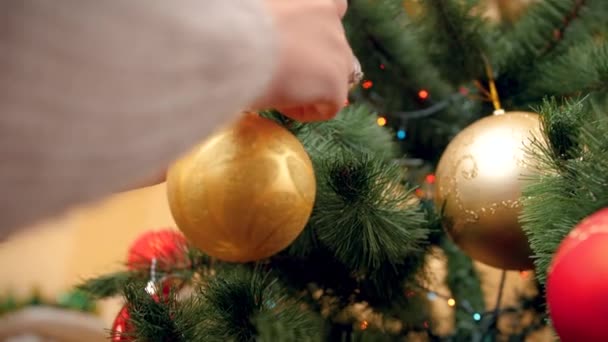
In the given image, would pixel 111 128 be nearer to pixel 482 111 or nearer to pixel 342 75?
pixel 342 75

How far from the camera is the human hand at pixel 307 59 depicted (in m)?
0.23

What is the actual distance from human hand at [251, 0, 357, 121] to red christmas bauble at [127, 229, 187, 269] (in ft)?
1.39

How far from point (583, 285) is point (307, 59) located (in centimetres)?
19

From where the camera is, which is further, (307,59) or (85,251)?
(85,251)

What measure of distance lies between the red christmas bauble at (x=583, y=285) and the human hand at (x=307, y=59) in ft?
0.51

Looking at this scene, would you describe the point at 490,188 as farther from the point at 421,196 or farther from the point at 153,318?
the point at 153,318

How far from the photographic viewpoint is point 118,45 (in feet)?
0.48

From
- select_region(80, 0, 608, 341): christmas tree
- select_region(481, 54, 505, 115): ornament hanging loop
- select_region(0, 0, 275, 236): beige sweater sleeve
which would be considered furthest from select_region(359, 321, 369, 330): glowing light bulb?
select_region(0, 0, 275, 236): beige sweater sleeve

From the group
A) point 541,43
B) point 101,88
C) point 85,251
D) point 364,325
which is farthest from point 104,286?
point 85,251

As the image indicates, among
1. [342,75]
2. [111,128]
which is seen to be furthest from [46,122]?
[342,75]

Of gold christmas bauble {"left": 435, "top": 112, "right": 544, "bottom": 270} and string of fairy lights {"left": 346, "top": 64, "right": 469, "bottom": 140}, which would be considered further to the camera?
string of fairy lights {"left": 346, "top": 64, "right": 469, "bottom": 140}

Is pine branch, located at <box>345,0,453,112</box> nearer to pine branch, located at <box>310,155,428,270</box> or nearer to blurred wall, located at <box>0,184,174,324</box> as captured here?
pine branch, located at <box>310,155,428,270</box>

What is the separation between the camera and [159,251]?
680 millimetres

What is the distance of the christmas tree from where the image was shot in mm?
440
